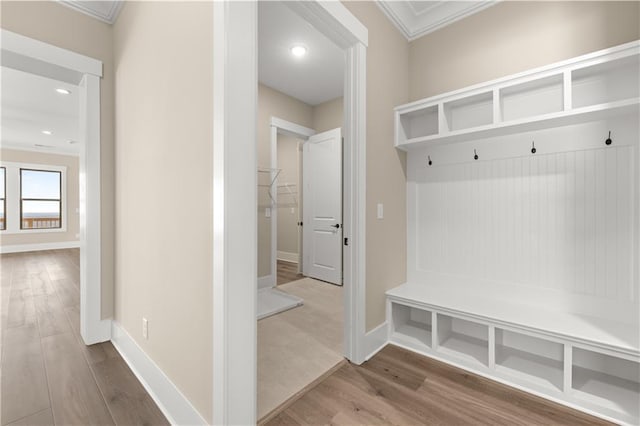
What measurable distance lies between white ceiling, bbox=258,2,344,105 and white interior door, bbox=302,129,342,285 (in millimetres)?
679

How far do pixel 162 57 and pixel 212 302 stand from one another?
4.77 feet

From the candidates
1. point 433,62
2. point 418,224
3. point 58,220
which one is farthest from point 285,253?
point 58,220

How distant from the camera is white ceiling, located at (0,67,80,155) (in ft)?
11.9

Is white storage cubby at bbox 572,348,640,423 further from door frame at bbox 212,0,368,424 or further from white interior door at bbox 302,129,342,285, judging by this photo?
white interior door at bbox 302,129,342,285

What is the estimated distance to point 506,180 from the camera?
207 centimetres

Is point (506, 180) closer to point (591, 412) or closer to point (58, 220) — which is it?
point (591, 412)

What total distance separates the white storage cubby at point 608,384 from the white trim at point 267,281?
10.4 ft

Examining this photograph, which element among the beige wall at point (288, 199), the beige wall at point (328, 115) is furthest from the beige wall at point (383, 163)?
the beige wall at point (288, 199)

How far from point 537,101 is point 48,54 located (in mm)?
3515

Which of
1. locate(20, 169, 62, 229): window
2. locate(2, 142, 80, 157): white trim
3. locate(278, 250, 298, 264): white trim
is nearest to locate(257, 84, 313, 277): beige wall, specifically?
locate(278, 250, 298, 264): white trim

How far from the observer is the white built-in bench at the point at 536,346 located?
4.87 feet

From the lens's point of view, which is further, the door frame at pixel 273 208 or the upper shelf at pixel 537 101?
the door frame at pixel 273 208

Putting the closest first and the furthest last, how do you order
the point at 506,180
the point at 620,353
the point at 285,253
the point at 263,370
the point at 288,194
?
1. the point at 620,353
2. the point at 263,370
3. the point at 506,180
4. the point at 288,194
5. the point at 285,253

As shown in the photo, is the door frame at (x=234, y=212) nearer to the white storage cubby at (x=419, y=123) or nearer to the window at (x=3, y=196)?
the white storage cubby at (x=419, y=123)
